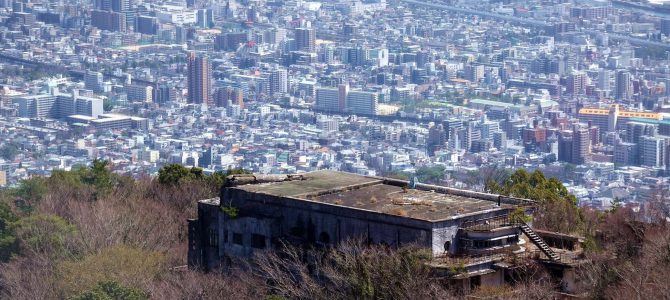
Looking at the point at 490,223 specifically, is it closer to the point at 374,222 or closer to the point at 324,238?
the point at 374,222

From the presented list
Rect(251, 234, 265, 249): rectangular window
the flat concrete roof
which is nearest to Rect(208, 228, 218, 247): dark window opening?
the flat concrete roof

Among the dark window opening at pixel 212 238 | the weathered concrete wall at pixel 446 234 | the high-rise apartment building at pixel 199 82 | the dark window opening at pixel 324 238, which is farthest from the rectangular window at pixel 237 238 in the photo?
the high-rise apartment building at pixel 199 82

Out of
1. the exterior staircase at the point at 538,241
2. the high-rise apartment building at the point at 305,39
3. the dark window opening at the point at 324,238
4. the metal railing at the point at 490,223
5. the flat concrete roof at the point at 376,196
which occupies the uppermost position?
the flat concrete roof at the point at 376,196

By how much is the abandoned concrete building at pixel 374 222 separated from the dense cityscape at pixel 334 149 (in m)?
0.03

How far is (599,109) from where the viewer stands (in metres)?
73.6

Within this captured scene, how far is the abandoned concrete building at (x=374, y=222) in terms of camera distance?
17344mm

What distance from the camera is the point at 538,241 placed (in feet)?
58.1

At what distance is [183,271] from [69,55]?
70.9m

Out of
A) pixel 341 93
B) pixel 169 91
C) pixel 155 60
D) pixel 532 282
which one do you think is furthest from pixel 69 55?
pixel 532 282

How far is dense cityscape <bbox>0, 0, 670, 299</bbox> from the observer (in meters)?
17.6

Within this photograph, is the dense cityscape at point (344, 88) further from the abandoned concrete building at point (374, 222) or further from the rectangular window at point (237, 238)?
the rectangular window at point (237, 238)

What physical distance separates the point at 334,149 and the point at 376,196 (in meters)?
47.1

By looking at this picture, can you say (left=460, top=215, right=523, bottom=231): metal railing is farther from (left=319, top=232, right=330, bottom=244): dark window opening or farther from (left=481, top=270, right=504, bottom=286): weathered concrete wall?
(left=319, top=232, right=330, bottom=244): dark window opening

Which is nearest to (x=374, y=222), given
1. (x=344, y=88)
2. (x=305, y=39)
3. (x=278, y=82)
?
(x=344, y=88)
